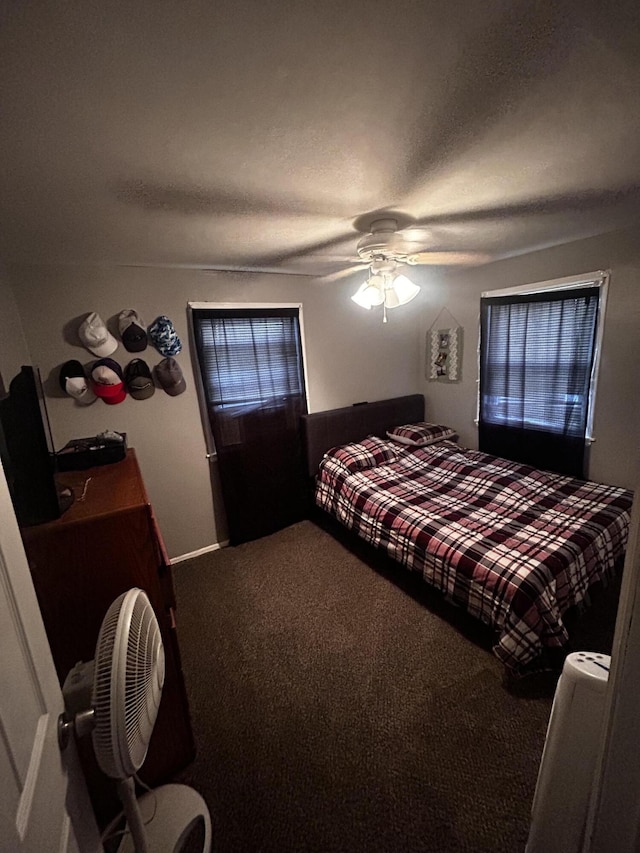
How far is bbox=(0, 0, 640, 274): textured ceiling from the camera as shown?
678 mm

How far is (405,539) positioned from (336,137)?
2.11m

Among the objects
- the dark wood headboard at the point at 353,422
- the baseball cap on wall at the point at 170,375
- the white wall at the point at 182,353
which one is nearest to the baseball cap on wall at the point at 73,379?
the white wall at the point at 182,353

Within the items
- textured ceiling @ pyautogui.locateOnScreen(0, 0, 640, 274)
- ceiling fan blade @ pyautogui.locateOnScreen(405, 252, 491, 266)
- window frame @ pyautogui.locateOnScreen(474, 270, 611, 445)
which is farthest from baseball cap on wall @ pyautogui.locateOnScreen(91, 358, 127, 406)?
window frame @ pyautogui.locateOnScreen(474, 270, 611, 445)

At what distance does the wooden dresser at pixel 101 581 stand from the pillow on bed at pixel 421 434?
2.69m

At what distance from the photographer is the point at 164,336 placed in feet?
8.27

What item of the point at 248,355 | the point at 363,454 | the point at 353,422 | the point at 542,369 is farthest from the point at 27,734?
the point at 542,369

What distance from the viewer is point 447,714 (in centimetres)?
162

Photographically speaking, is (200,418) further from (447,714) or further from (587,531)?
(587,531)

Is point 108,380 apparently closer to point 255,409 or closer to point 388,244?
point 255,409

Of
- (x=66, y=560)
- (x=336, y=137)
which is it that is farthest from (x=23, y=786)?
(x=336, y=137)

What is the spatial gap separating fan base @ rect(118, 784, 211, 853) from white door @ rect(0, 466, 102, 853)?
58 cm

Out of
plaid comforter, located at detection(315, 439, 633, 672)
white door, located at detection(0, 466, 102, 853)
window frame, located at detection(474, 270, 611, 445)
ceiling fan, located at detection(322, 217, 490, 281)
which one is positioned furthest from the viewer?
window frame, located at detection(474, 270, 611, 445)

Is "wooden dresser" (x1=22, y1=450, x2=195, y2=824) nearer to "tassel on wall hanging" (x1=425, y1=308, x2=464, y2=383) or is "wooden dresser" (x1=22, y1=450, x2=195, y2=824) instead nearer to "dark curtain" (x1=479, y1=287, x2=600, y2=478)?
"dark curtain" (x1=479, y1=287, x2=600, y2=478)

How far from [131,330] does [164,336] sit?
215 mm
